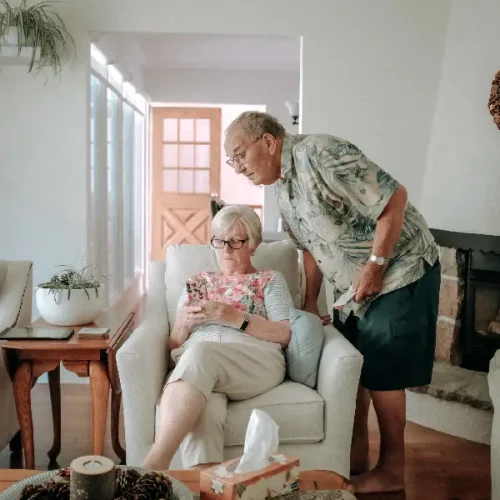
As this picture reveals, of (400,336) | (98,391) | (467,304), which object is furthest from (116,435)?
(467,304)

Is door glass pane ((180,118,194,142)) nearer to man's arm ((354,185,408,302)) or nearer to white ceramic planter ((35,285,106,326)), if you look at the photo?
white ceramic planter ((35,285,106,326))

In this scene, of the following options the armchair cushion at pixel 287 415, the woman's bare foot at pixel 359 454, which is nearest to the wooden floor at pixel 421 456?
the woman's bare foot at pixel 359 454

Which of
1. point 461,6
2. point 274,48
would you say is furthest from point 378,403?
point 274,48

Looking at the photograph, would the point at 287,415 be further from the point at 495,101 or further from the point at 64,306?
the point at 495,101

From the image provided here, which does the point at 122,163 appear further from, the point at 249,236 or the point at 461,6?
the point at 249,236

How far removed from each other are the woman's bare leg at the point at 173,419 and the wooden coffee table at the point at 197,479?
319 mm

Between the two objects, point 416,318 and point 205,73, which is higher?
point 205,73

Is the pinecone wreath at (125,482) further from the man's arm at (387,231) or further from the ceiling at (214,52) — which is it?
the ceiling at (214,52)

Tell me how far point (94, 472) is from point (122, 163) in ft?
16.4

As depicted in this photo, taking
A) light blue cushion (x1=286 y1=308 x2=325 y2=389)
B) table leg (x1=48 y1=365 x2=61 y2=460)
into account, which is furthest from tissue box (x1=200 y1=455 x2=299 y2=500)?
table leg (x1=48 y1=365 x2=61 y2=460)

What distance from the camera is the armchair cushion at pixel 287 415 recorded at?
87.7 inches

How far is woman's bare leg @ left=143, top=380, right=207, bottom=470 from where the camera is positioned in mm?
1981


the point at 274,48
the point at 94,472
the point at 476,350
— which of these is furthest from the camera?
the point at 274,48

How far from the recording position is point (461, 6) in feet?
12.3
